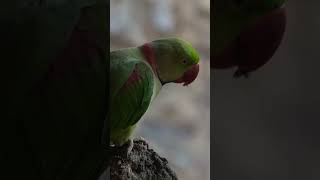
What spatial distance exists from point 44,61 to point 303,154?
87 centimetres

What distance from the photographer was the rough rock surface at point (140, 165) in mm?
1355

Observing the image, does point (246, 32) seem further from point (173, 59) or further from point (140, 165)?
point (140, 165)

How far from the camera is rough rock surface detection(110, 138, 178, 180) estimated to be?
1.36 meters

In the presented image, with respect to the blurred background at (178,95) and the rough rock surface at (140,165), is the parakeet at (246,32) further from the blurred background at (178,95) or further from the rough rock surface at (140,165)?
the rough rock surface at (140,165)

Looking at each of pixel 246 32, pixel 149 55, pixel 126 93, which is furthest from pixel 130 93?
pixel 246 32

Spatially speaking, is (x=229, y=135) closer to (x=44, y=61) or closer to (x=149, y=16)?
(x=149, y=16)

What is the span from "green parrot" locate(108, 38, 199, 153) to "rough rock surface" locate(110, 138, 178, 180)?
3 centimetres

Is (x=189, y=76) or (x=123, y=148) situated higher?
(x=189, y=76)

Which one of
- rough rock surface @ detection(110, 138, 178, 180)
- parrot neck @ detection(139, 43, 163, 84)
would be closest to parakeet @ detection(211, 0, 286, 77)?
parrot neck @ detection(139, 43, 163, 84)

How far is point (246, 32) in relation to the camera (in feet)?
5.03

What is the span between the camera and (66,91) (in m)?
1.26

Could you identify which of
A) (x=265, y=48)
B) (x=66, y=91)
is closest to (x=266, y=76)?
(x=265, y=48)

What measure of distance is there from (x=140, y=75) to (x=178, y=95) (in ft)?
0.44

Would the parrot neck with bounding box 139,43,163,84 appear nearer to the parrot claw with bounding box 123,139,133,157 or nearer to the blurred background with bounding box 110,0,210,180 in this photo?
the blurred background with bounding box 110,0,210,180
